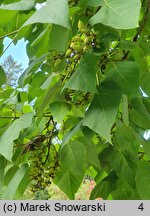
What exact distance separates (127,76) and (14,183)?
0.49 meters

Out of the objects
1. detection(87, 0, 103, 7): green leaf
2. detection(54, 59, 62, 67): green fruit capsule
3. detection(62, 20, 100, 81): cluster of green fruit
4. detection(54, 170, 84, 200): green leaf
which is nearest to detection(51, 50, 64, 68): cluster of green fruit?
detection(54, 59, 62, 67): green fruit capsule

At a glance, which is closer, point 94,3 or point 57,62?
point 94,3

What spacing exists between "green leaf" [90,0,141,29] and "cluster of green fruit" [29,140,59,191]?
51 centimetres

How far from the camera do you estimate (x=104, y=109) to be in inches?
34.3

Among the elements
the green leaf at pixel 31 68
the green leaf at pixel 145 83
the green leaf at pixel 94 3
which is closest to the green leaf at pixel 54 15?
the green leaf at pixel 94 3

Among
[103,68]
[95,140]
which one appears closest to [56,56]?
[103,68]

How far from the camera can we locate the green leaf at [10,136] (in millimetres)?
972

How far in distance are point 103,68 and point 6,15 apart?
26 centimetres

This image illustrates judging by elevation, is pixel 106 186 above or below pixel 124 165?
below

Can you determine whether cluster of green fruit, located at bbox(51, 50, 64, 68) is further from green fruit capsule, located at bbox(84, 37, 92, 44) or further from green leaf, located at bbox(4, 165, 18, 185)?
green leaf, located at bbox(4, 165, 18, 185)

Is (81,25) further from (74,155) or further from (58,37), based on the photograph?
(74,155)

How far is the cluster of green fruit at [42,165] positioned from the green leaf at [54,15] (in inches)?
22.0

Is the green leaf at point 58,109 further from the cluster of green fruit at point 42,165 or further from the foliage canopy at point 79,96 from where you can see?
the cluster of green fruit at point 42,165

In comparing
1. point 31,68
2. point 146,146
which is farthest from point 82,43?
point 146,146
